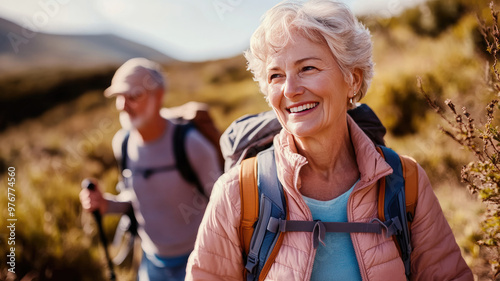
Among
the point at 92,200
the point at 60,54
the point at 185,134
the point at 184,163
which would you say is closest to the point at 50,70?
the point at 60,54

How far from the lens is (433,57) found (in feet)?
27.9

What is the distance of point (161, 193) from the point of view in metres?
3.10

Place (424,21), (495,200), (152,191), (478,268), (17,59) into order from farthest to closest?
1. (17,59)
2. (424,21)
3. (152,191)
4. (478,268)
5. (495,200)

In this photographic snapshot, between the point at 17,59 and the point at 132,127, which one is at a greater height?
the point at 132,127

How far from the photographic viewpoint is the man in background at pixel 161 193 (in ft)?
9.98

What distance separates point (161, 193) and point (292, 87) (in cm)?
190

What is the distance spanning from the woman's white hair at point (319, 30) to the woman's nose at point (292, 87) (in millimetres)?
149

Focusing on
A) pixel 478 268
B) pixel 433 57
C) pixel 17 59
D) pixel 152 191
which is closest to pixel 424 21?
pixel 433 57

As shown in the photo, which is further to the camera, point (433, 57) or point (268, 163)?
point (433, 57)

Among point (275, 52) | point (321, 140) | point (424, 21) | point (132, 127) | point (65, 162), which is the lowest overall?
point (65, 162)

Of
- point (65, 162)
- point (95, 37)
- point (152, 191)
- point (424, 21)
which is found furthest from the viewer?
point (95, 37)

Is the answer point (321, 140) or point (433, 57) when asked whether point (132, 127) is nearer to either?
point (321, 140)

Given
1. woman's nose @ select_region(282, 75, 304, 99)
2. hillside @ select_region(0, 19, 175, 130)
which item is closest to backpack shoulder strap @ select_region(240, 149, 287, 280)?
woman's nose @ select_region(282, 75, 304, 99)

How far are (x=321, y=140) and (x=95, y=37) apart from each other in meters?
53.6
